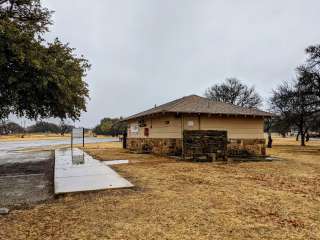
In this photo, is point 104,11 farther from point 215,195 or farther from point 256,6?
point 215,195

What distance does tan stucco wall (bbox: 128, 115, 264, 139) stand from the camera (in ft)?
56.5

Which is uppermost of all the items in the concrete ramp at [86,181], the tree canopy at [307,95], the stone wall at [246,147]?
the tree canopy at [307,95]

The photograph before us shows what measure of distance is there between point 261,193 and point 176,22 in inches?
584

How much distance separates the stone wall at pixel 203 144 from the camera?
15.0 m

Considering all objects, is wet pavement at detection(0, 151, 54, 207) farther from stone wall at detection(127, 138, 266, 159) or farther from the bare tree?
the bare tree

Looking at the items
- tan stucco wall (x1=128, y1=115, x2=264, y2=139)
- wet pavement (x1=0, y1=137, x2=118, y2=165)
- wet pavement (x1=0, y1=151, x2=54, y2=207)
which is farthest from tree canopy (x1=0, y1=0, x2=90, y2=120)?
tan stucco wall (x1=128, y1=115, x2=264, y2=139)

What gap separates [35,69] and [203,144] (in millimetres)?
8664

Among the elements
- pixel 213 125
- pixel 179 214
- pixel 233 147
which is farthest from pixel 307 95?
pixel 179 214

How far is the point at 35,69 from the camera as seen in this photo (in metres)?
10.0

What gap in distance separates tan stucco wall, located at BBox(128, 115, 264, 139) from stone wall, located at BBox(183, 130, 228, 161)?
2048 millimetres

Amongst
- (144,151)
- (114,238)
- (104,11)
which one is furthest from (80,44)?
(114,238)

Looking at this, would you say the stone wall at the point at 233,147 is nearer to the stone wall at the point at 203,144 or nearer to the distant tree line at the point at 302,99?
the stone wall at the point at 203,144

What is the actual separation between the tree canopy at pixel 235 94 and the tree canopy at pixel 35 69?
34.5 meters

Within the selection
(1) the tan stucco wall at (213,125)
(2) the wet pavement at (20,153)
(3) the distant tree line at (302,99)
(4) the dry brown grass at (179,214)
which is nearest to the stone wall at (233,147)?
→ (1) the tan stucco wall at (213,125)
